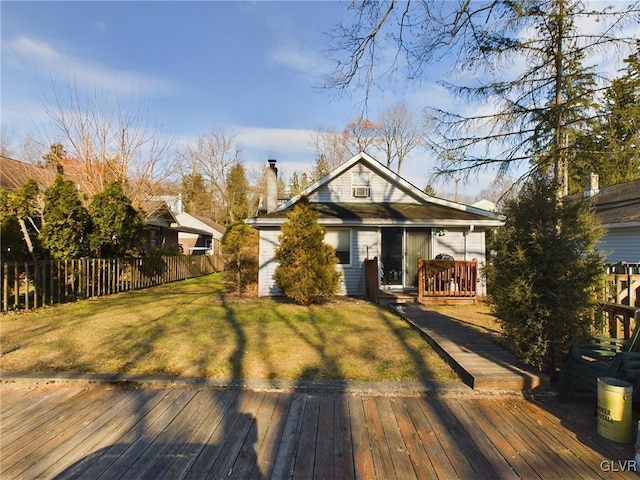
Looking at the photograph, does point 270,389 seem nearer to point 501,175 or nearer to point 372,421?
point 372,421

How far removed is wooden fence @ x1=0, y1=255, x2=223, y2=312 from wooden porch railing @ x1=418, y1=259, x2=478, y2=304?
9462mm

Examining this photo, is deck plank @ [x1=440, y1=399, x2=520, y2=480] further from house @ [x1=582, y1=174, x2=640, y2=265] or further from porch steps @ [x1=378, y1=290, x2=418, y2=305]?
house @ [x1=582, y1=174, x2=640, y2=265]

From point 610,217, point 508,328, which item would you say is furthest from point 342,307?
point 610,217

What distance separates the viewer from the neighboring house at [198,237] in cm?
3173

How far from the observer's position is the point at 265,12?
719 cm

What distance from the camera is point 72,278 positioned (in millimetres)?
8977

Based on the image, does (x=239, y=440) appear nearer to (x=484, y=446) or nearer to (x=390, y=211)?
(x=484, y=446)

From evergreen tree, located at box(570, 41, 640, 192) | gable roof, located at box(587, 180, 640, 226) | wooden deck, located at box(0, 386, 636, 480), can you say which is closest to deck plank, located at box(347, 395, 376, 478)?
wooden deck, located at box(0, 386, 636, 480)

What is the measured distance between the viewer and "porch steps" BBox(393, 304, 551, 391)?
3.67m

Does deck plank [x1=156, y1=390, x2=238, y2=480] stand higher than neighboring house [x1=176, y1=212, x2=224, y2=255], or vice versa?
neighboring house [x1=176, y1=212, x2=224, y2=255]

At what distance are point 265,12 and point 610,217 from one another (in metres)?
16.6

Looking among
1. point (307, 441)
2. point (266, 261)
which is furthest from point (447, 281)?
point (307, 441)

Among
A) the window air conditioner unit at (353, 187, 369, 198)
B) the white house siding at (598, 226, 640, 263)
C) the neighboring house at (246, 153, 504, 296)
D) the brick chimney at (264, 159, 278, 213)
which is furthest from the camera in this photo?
the brick chimney at (264, 159, 278, 213)

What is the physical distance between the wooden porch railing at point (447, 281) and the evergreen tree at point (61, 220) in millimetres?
9471
